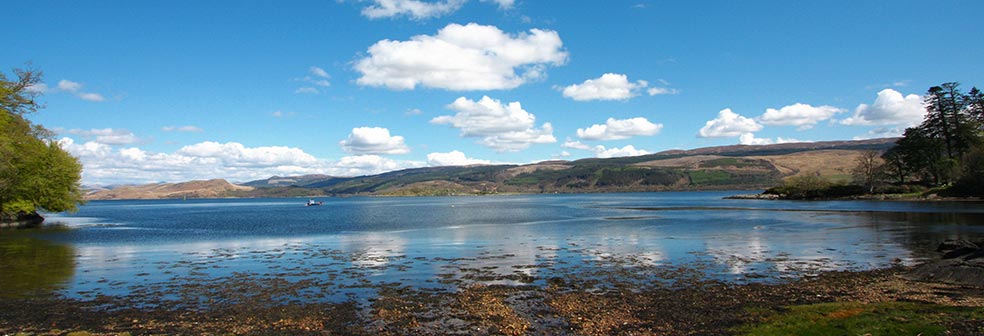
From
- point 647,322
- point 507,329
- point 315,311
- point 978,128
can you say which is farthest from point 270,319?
point 978,128

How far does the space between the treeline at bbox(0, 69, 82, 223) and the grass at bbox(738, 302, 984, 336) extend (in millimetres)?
64648

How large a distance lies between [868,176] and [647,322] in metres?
135

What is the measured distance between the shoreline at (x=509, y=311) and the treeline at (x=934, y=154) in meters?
101

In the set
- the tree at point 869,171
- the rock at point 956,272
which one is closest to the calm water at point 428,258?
the rock at point 956,272

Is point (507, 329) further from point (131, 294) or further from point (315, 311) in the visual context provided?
point (131, 294)

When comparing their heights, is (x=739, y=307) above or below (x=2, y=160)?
below

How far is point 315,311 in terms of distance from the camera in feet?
61.0

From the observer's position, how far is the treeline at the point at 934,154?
107 m

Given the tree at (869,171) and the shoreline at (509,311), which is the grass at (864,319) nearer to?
the shoreline at (509,311)

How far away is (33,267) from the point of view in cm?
3094

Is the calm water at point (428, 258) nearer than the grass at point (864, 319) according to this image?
No

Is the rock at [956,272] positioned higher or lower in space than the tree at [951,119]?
lower

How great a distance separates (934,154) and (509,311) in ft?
428

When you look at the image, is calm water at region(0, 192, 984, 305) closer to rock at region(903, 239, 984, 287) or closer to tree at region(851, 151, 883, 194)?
rock at region(903, 239, 984, 287)
